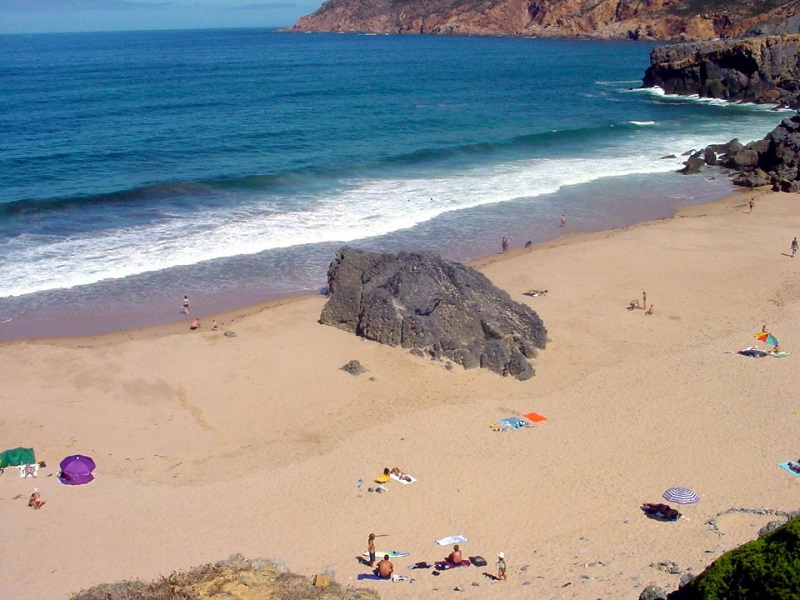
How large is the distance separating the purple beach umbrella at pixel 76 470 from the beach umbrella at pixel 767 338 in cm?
1720

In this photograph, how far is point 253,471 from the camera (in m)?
16.8

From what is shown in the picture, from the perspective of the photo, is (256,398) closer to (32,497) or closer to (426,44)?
(32,497)

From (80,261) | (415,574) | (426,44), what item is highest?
(426,44)

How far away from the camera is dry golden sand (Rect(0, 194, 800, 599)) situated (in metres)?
14.0

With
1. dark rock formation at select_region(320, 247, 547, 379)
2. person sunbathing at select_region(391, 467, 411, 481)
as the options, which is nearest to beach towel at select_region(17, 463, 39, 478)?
person sunbathing at select_region(391, 467, 411, 481)

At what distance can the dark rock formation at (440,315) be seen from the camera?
2145 cm

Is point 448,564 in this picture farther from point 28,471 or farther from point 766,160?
point 766,160

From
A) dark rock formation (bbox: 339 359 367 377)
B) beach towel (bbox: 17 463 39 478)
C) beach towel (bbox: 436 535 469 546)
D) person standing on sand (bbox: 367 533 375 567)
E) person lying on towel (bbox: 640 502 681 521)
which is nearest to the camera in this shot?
person standing on sand (bbox: 367 533 375 567)

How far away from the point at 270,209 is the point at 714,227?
62.8 feet

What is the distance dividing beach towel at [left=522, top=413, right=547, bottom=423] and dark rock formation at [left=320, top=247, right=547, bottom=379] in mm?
2000

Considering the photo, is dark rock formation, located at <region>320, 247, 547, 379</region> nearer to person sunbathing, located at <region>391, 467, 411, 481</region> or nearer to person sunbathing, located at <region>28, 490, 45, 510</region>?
person sunbathing, located at <region>391, 467, 411, 481</region>

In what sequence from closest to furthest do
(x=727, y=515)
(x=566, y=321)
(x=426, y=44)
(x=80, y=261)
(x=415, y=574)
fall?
(x=415, y=574) → (x=727, y=515) → (x=566, y=321) → (x=80, y=261) → (x=426, y=44)

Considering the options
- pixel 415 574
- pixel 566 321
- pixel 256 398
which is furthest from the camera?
pixel 566 321

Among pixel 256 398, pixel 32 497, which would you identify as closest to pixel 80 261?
pixel 256 398
